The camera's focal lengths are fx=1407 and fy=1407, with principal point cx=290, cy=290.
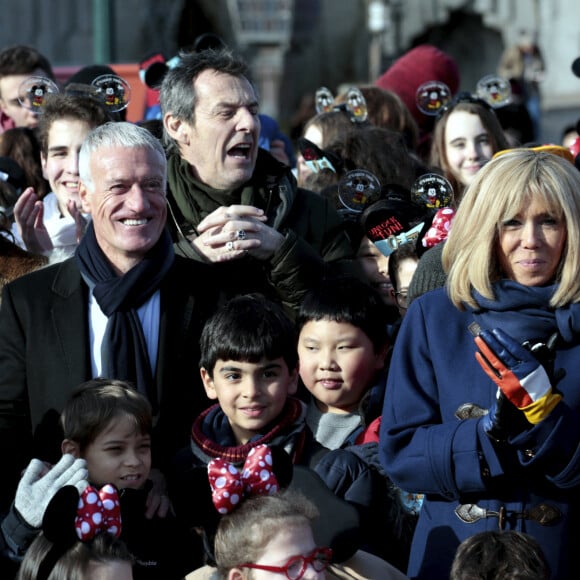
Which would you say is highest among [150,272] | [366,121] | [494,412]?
[366,121]

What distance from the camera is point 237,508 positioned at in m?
3.85

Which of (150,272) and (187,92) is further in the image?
(187,92)

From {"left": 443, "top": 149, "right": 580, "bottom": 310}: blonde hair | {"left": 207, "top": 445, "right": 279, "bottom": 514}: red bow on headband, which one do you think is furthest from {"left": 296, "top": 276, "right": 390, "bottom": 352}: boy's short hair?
{"left": 207, "top": 445, "right": 279, "bottom": 514}: red bow on headband

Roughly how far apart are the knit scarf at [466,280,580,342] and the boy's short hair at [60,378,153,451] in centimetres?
109

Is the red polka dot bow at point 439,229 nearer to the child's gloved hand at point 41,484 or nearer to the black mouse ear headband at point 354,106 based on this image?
the child's gloved hand at point 41,484

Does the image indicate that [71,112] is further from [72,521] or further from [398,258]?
[72,521]

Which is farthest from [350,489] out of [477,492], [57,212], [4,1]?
[4,1]

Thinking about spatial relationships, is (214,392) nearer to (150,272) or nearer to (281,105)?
(150,272)

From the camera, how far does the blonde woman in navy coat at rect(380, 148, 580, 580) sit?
383 cm

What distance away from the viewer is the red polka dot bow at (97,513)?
12.4ft

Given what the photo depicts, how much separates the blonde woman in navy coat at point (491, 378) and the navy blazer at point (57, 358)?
842 millimetres

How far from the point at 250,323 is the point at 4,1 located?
1731 centimetres

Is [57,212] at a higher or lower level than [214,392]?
higher

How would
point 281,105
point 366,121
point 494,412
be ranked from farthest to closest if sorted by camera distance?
point 281,105, point 366,121, point 494,412
